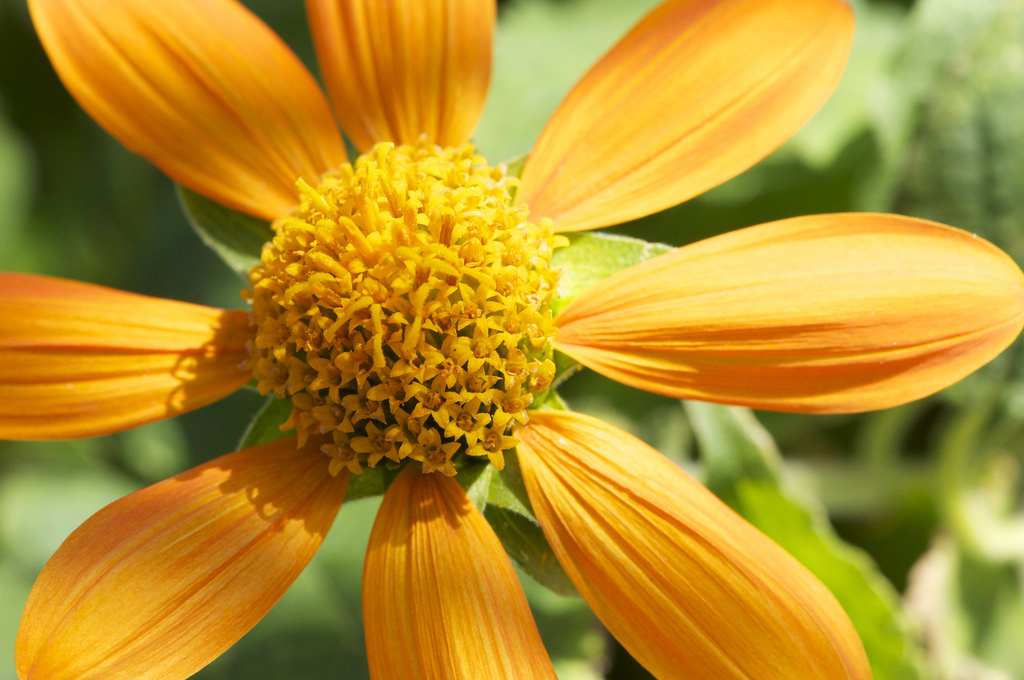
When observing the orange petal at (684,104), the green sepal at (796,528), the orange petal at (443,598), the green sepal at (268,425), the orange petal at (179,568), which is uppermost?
the orange petal at (684,104)

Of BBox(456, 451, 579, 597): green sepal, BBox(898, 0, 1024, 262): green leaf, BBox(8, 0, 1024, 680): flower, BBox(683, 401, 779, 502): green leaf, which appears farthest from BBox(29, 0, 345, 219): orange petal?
BBox(898, 0, 1024, 262): green leaf

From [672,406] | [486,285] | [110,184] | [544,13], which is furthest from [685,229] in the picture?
[110,184]

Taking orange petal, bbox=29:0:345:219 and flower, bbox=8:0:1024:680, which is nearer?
flower, bbox=8:0:1024:680

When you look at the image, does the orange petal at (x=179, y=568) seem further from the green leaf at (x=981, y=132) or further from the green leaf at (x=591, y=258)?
the green leaf at (x=981, y=132)

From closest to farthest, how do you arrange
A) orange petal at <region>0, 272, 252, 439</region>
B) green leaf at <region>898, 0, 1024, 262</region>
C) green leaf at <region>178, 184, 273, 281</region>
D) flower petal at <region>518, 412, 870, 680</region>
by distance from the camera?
1. flower petal at <region>518, 412, 870, 680</region>
2. orange petal at <region>0, 272, 252, 439</region>
3. green leaf at <region>178, 184, 273, 281</region>
4. green leaf at <region>898, 0, 1024, 262</region>

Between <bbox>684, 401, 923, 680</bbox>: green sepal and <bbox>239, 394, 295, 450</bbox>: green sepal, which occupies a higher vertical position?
<bbox>239, 394, 295, 450</bbox>: green sepal

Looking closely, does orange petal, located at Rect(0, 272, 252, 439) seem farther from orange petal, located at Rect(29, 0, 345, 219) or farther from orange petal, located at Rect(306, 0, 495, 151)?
orange petal, located at Rect(306, 0, 495, 151)

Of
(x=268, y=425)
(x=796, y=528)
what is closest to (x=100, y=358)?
(x=268, y=425)

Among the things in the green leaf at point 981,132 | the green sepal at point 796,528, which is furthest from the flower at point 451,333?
the green leaf at point 981,132
